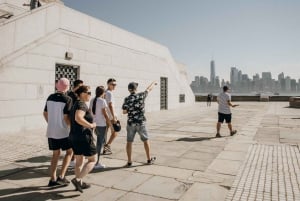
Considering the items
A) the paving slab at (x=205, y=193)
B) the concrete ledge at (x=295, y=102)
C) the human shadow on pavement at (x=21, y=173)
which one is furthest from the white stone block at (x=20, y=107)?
the concrete ledge at (x=295, y=102)

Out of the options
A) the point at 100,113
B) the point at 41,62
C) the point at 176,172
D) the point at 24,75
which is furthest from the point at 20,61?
the point at 176,172

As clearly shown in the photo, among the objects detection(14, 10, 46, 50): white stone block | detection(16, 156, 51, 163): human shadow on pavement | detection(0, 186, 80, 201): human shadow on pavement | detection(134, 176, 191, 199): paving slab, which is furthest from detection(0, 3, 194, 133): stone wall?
detection(134, 176, 191, 199): paving slab

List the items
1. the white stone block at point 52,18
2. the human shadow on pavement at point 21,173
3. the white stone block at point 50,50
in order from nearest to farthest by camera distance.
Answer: the human shadow on pavement at point 21,173, the white stone block at point 50,50, the white stone block at point 52,18

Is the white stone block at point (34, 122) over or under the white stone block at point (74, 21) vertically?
under

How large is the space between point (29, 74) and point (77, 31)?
11.4 ft

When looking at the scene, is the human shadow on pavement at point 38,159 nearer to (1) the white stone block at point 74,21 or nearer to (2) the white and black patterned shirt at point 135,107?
(2) the white and black patterned shirt at point 135,107

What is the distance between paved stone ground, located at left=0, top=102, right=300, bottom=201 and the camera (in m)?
3.94

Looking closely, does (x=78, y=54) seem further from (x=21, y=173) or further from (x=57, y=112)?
(x=57, y=112)

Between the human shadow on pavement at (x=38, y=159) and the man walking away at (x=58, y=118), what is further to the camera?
the human shadow on pavement at (x=38, y=159)

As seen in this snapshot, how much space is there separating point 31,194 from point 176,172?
102 inches

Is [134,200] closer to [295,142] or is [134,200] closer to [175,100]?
[295,142]

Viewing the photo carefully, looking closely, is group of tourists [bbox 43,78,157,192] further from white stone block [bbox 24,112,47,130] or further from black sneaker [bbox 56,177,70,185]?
white stone block [bbox 24,112,47,130]

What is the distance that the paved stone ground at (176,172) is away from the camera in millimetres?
3938

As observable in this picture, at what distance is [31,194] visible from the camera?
3896 mm
